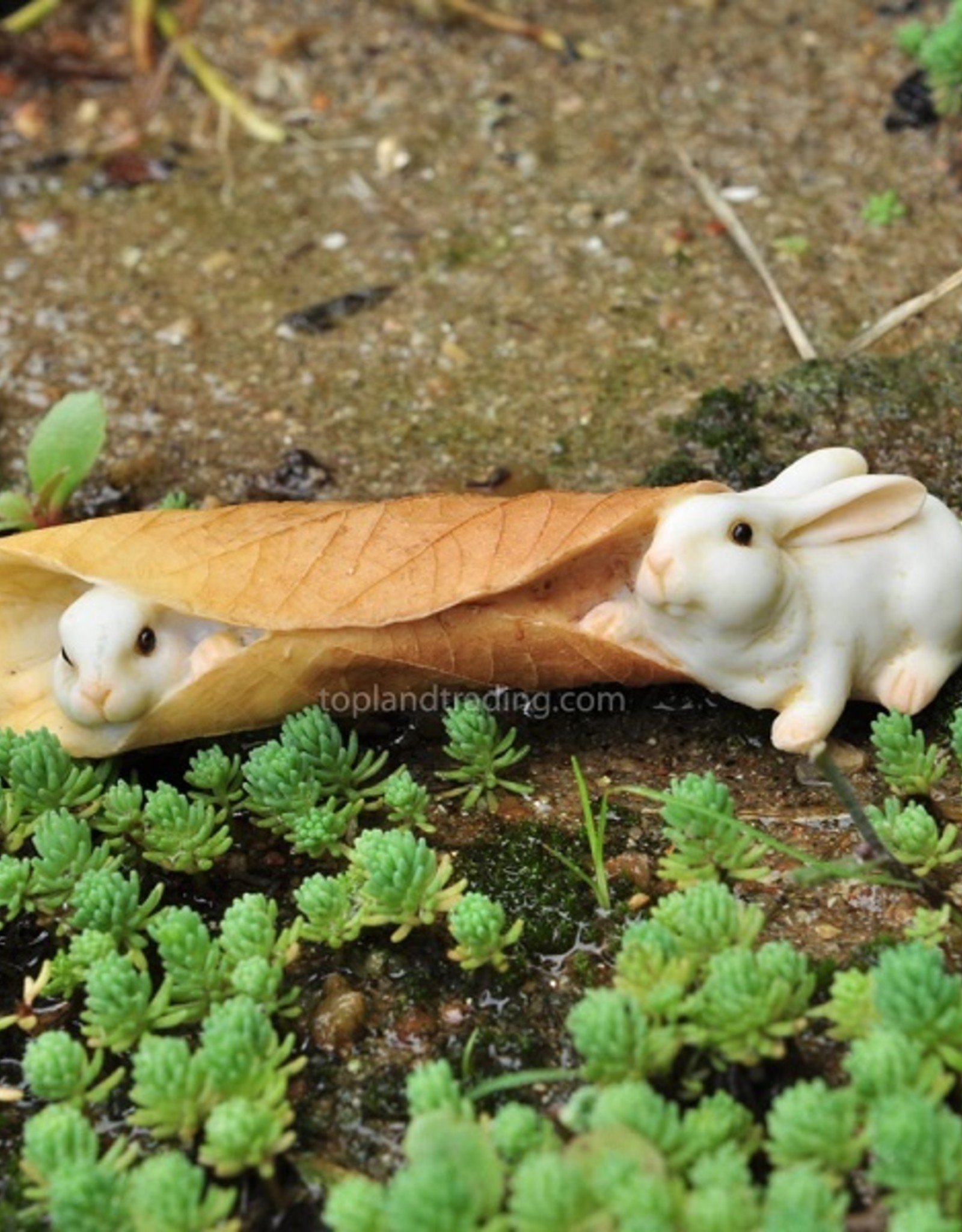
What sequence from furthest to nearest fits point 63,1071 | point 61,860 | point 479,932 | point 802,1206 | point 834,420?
point 834,420 < point 61,860 < point 479,932 < point 63,1071 < point 802,1206

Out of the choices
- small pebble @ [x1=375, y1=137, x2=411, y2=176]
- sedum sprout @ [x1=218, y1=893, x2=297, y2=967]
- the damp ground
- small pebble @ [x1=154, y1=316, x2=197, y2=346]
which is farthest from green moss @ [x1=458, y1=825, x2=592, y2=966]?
small pebble @ [x1=375, y1=137, x2=411, y2=176]

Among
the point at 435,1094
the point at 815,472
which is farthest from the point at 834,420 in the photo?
the point at 435,1094

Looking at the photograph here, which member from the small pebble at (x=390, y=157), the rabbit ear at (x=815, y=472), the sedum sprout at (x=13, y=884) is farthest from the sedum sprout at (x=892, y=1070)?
the small pebble at (x=390, y=157)

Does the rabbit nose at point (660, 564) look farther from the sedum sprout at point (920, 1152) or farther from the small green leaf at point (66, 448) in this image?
the small green leaf at point (66, 448)

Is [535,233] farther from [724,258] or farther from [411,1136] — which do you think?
[411,1136]

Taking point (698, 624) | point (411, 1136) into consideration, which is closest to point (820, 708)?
point (698, 624)

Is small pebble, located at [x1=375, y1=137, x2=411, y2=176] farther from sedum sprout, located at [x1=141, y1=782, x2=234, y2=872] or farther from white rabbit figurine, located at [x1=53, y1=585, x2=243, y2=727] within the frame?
sedum sprout, located at [x1=141, y1=782, x2=234, y2=872]

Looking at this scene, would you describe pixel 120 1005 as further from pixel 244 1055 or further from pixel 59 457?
pixel 59 457
